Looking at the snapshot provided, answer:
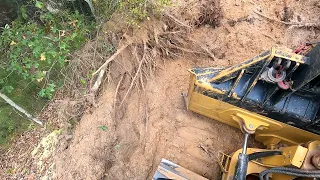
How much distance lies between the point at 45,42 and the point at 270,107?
10.9 feet

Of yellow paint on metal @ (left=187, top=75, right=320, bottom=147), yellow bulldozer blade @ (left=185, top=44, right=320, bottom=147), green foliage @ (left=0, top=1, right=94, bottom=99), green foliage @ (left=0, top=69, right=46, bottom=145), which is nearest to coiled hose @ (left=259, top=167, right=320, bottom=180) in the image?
yellow bulldozer blade @ (left=185, top=44, right=320, bottom=147)

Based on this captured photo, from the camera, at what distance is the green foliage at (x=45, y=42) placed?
485 cm

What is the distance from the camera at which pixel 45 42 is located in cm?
514

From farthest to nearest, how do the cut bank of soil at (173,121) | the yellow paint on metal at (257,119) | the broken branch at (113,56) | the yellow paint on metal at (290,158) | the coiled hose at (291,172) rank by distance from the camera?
the broken branch at (113,56), the cut bank of soil at (173,121), the yellow paint on metal at (257,119), the yellow paint on metal at (290,158), the coiled hose at (291,172)

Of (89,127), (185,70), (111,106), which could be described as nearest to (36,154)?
(89,127)

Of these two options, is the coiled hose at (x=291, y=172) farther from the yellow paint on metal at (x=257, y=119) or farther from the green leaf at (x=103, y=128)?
the green leaf at (x=103, y=128)

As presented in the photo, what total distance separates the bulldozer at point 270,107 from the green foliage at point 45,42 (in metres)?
2.16

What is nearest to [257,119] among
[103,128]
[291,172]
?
[291,172]

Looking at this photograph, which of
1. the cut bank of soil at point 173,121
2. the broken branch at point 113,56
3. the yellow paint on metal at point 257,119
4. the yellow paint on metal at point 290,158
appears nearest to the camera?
the yellow paint on metal at point 290,158

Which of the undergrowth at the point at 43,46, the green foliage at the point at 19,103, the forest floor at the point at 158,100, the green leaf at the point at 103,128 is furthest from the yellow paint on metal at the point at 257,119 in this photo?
the green foliage at the point at 19,103

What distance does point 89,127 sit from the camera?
181 inches

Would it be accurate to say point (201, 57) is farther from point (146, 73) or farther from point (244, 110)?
point (244, 110)

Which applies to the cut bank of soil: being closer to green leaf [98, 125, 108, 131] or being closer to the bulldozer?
green leaf [98, 125, 108, 131]

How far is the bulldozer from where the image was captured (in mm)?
2979
